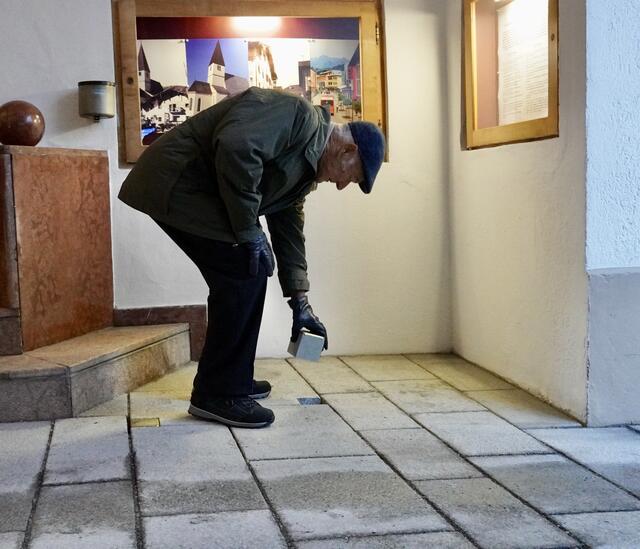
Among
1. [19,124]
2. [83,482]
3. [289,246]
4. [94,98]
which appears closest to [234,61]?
[94,98]

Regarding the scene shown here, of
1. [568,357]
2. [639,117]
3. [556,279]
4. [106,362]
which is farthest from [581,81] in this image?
[106,362]

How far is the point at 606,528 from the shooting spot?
2.51 metres

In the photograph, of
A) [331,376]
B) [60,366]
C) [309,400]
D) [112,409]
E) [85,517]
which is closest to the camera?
[85,517]

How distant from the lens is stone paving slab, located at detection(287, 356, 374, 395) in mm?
4277

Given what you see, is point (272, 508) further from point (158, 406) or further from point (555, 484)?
point (158, 406)

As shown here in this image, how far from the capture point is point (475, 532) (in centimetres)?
248

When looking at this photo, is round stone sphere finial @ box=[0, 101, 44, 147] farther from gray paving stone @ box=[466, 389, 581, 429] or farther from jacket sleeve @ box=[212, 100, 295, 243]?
gray paving stone @ box=[466, 389, 581, 429]

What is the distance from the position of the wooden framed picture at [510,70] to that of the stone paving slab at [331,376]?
4.36 ft

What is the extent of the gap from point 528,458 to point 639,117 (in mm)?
1423

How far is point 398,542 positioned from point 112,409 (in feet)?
6.01

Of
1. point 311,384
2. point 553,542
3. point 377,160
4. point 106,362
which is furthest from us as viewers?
point 311,384

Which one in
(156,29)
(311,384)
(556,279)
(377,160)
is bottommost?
(311,384)

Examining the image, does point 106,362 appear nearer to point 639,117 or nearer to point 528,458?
point 528,458

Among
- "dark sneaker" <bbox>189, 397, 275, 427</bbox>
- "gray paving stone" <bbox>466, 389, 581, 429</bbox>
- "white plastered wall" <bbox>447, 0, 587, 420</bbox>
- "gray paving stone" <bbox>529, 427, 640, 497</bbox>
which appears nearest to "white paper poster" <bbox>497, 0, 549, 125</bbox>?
"white plastered wall" <bbox>447, 0, 587, 420</bbox>
